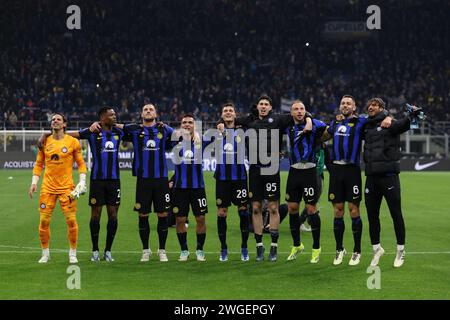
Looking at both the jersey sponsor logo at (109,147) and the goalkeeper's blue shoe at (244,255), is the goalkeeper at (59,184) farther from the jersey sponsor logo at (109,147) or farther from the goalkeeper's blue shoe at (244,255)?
the goalkeeper's blue shoe at (244,255)

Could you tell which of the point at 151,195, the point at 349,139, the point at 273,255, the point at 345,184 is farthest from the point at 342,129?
the point at 151,195

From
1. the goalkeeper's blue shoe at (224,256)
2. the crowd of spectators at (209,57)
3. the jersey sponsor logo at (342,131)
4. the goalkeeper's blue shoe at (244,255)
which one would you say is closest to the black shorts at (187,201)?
the goalkeeper's blue shoe at (224,256)

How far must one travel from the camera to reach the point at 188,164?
38.5 ft

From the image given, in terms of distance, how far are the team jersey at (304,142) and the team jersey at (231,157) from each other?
83cm

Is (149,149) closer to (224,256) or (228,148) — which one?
(228,148)

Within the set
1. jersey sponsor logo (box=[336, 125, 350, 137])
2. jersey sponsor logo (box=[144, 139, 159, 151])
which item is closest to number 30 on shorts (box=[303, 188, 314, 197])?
jersey sponsor logo (box=[336, 125, 350, 137])

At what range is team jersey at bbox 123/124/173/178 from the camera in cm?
1157

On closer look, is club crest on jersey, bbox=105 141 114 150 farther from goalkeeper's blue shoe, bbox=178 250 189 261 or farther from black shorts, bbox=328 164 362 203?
black shorts, bbox=328 164 362 203

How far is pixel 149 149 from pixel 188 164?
655 mm

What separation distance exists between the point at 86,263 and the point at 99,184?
1.21m

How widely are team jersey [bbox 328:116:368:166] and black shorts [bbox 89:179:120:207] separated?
3.40m

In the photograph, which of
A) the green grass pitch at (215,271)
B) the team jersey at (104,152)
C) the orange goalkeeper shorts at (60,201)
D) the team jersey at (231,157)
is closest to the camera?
the green grass pitch at (215,271)

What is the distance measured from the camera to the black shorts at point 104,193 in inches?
456

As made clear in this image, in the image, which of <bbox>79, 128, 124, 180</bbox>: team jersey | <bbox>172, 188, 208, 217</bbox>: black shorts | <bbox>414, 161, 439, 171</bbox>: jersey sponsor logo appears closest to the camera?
<bbox>79, 128, 124, 180</bbox>: team jersey
